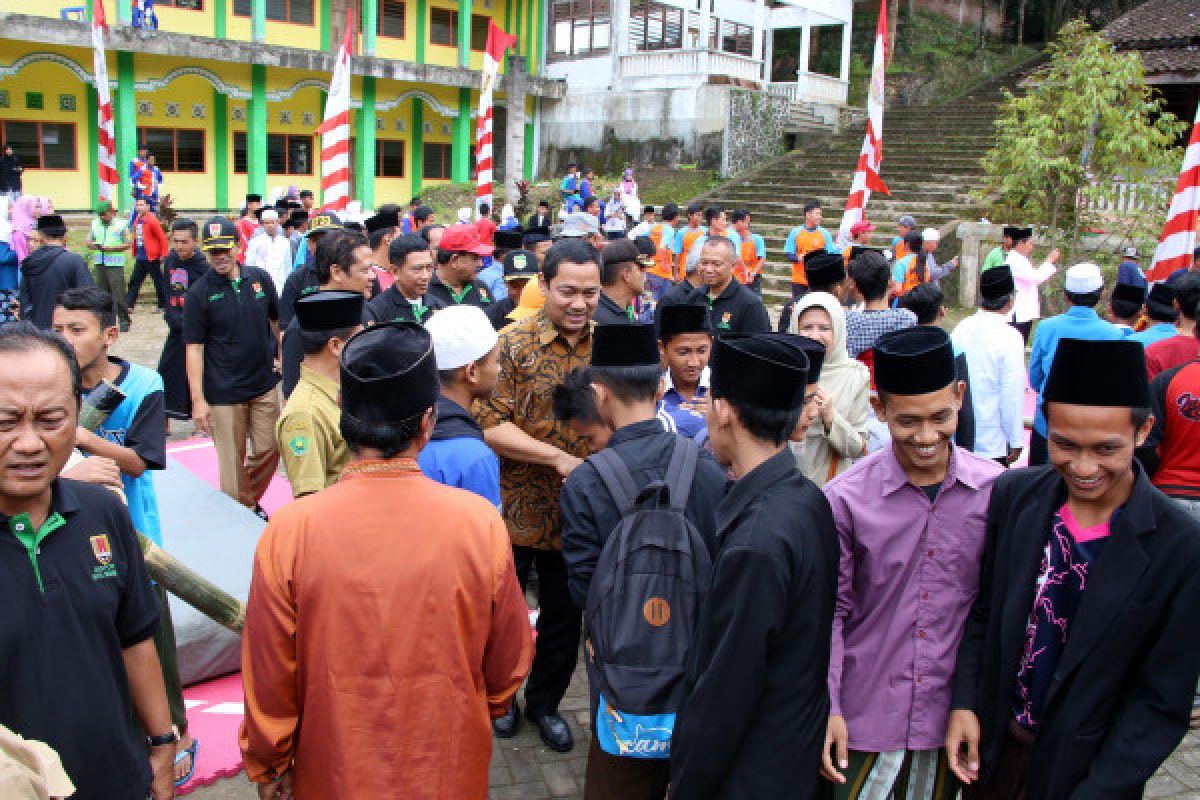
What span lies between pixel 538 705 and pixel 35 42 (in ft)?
71.3

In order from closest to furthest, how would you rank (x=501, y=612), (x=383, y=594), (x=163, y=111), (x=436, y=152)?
(x=383, y=594) → (x=501, y=612) → (x=163, y=111) → (x=436, y=152)

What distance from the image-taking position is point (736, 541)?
2199 mm

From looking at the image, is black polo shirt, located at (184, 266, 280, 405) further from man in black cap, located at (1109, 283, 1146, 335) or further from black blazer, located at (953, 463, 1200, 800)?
man in black cap, located at (1109, 283, 1146, 335)

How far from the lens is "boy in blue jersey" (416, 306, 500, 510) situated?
2959 millimetres

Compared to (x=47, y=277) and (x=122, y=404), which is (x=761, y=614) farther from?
(x=47, y=277)

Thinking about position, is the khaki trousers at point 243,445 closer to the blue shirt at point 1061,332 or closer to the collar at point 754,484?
the collar at point 754,484

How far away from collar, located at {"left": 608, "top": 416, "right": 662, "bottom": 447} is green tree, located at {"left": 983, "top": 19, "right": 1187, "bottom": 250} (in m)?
12.1

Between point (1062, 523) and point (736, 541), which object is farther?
point (1062, 523)

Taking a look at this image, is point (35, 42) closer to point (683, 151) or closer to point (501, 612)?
point (683, 151)

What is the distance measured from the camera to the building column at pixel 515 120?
26.3 metres

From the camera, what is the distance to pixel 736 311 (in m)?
6.28

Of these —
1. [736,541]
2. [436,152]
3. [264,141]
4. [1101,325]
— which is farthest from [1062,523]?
[436,152]

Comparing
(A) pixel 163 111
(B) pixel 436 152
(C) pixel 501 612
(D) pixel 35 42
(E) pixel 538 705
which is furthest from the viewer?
(B) pixel 436 152

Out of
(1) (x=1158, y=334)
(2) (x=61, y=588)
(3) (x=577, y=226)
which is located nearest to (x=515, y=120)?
(3) (x=577, y=226)
